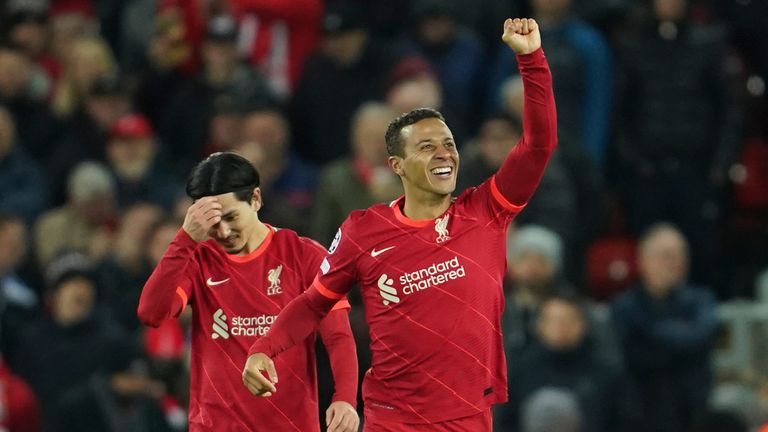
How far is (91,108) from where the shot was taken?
12906 mm

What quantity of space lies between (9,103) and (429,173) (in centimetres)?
672

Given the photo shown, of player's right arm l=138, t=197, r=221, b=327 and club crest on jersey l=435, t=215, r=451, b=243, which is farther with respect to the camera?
player's right arm l=138, t=197, r=221, b=327

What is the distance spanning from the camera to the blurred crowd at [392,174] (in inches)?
421

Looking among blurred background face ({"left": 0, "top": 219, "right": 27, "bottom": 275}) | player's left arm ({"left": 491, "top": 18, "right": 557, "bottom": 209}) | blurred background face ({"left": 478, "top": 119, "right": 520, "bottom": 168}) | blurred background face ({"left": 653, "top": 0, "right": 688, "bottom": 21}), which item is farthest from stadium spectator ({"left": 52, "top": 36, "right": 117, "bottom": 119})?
player's left arm ({"left": 491, "top": 18, "right": 557, "bottom": 209})

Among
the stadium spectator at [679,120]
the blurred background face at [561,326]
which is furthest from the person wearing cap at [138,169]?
the stadium spectator at [679,120]

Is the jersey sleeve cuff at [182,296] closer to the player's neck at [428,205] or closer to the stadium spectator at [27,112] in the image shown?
the player's neck at [428,205]

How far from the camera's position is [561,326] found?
10.5 meters

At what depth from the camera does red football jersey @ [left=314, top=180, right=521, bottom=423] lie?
6.80 meters

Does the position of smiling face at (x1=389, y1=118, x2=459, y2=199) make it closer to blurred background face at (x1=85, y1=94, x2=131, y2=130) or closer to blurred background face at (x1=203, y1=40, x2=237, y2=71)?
blurred background face at (x1=203, y1=40, x2=237, y2=71)

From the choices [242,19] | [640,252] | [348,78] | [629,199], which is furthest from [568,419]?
[242,19]

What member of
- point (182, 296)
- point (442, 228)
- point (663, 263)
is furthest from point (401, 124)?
point (663, 263)

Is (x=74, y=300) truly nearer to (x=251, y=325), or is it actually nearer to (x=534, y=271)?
(x=534, y=271)

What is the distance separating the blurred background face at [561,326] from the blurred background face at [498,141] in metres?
1.18

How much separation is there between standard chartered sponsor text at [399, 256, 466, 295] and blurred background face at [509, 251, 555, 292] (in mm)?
4017
